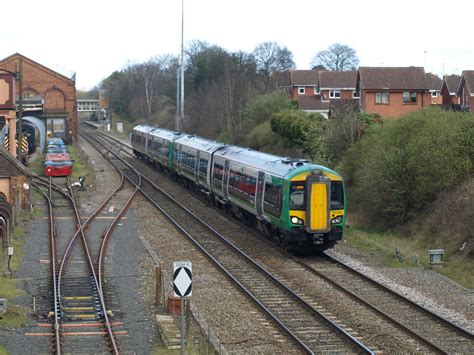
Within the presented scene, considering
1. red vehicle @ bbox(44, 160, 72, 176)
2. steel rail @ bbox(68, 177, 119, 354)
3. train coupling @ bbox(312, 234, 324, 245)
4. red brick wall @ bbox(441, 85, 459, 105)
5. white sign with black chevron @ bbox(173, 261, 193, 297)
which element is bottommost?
steel rail @ bbox(68, 177, 119, 354)

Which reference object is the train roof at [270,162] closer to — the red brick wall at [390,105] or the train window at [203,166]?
the train window at [203,166]

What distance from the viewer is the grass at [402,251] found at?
772 inches

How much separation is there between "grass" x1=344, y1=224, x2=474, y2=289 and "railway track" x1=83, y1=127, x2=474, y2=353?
186cm

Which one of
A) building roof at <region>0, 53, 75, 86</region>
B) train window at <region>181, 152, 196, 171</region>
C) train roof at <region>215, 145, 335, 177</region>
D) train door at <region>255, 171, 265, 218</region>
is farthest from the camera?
building roof at <region>0, 53, 75, 86</region>

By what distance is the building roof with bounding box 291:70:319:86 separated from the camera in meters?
77.6

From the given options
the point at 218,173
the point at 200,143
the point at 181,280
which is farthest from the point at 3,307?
the point at 200,143

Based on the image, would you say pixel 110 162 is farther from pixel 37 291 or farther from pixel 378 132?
pixel 37 291

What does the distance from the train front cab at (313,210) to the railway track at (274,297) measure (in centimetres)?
159

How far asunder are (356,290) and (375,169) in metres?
9.47

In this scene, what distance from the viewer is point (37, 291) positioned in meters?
17.7

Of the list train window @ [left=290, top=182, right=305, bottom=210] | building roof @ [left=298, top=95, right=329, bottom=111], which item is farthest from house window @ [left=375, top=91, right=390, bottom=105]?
train window @ [left=290, top=182, right=305, bottom=210]

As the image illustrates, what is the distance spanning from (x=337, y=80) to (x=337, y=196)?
50.5 metres

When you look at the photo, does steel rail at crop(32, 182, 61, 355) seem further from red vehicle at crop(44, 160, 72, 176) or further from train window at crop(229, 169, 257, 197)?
train window at crop(229, 169, 257, 197)

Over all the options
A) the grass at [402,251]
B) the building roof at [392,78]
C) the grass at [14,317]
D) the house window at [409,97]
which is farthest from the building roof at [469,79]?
the grass at [14,317]
